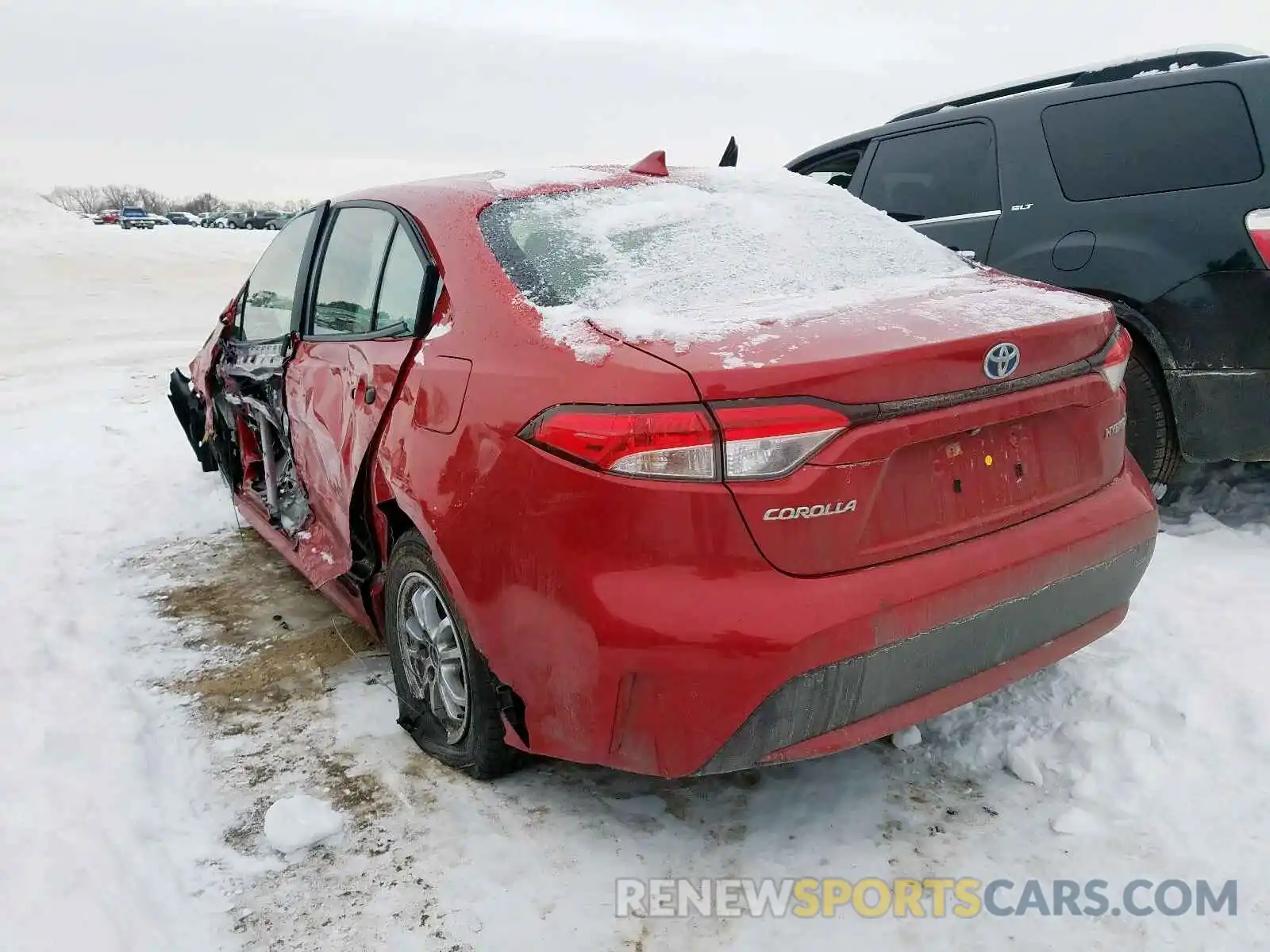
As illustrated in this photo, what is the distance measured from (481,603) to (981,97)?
4.14 meters

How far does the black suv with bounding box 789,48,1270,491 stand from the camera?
357cm

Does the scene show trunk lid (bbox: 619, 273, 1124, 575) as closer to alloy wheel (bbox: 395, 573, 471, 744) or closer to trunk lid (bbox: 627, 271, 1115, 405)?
trunk lid (bbox: 627, 271, 1115, 405)

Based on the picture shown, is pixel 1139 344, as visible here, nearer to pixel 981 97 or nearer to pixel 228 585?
pixel 981 97

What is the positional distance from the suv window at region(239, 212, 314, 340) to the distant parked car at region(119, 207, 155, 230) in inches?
1888

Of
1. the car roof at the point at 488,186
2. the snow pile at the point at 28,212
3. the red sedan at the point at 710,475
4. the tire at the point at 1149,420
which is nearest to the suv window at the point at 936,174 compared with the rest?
the tire at the point at 1149,420

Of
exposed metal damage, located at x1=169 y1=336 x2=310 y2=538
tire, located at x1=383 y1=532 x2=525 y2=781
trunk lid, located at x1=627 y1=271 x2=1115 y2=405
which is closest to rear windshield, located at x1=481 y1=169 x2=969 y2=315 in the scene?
trunk lid, located at x1=627 y1=271 x2=1115 y2=405

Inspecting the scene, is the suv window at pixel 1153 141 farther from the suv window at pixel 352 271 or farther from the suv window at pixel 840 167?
the suv window at pixel 352 271

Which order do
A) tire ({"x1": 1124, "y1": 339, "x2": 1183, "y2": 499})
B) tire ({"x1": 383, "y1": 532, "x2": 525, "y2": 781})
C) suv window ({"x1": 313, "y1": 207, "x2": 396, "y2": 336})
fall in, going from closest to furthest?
tire ({"x1": 383, "y1": 532, "x2": 525, "y2": 781}), suv window ({"x1": 313, "y1": 207, "x2": 396, "y2": 336}), tire ({"x1": 1124, "y1": 339, "x2": 1183, "y2": 499})

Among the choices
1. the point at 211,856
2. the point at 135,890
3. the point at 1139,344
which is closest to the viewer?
the point at 135,890

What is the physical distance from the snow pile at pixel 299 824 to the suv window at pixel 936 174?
12.8ft

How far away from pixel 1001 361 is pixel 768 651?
0.82 metres

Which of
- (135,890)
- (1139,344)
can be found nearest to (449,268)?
(135,890)

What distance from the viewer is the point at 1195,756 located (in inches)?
95.5

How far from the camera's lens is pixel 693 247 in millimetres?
2490
